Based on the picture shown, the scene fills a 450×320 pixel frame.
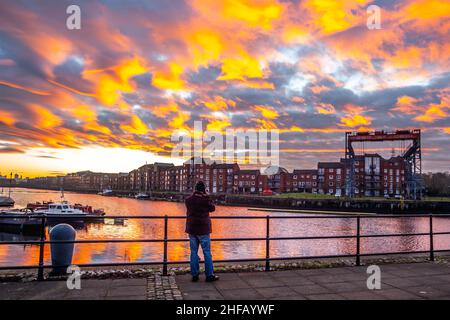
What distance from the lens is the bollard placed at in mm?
7105

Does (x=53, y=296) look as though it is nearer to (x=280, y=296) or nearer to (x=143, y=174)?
(x=280, y=296)

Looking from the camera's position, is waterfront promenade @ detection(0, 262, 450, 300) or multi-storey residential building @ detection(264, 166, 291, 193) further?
multi-storey residential building @ detection(264, 166, 291, 193)

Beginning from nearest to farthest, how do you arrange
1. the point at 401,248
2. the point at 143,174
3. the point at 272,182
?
the point at 401,248
the point at 272,182
the point at 143,174

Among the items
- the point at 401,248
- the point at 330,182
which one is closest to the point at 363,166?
the point at 330,182

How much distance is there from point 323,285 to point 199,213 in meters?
2.56

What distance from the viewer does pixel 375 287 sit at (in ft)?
21.1

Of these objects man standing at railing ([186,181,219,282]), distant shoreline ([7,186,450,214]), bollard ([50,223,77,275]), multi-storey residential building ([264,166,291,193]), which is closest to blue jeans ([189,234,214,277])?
man standing at railing ([186,181,219,282])

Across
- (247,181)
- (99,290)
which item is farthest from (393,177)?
(99,290)

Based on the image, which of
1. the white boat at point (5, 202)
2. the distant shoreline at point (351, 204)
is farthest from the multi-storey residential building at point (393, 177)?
the white boat at point (5, 202)

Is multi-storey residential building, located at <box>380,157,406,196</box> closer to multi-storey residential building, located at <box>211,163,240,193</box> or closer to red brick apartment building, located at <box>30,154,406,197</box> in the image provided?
red brick apartment building, located at <box>30,154,406,197</box>

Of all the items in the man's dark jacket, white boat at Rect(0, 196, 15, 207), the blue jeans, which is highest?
the man's dark jacket

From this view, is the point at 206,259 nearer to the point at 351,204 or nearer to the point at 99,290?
the point at 99,290

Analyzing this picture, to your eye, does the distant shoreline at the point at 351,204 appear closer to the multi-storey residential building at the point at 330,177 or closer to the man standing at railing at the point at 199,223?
the multi-storey residential building at the point at 330,177
